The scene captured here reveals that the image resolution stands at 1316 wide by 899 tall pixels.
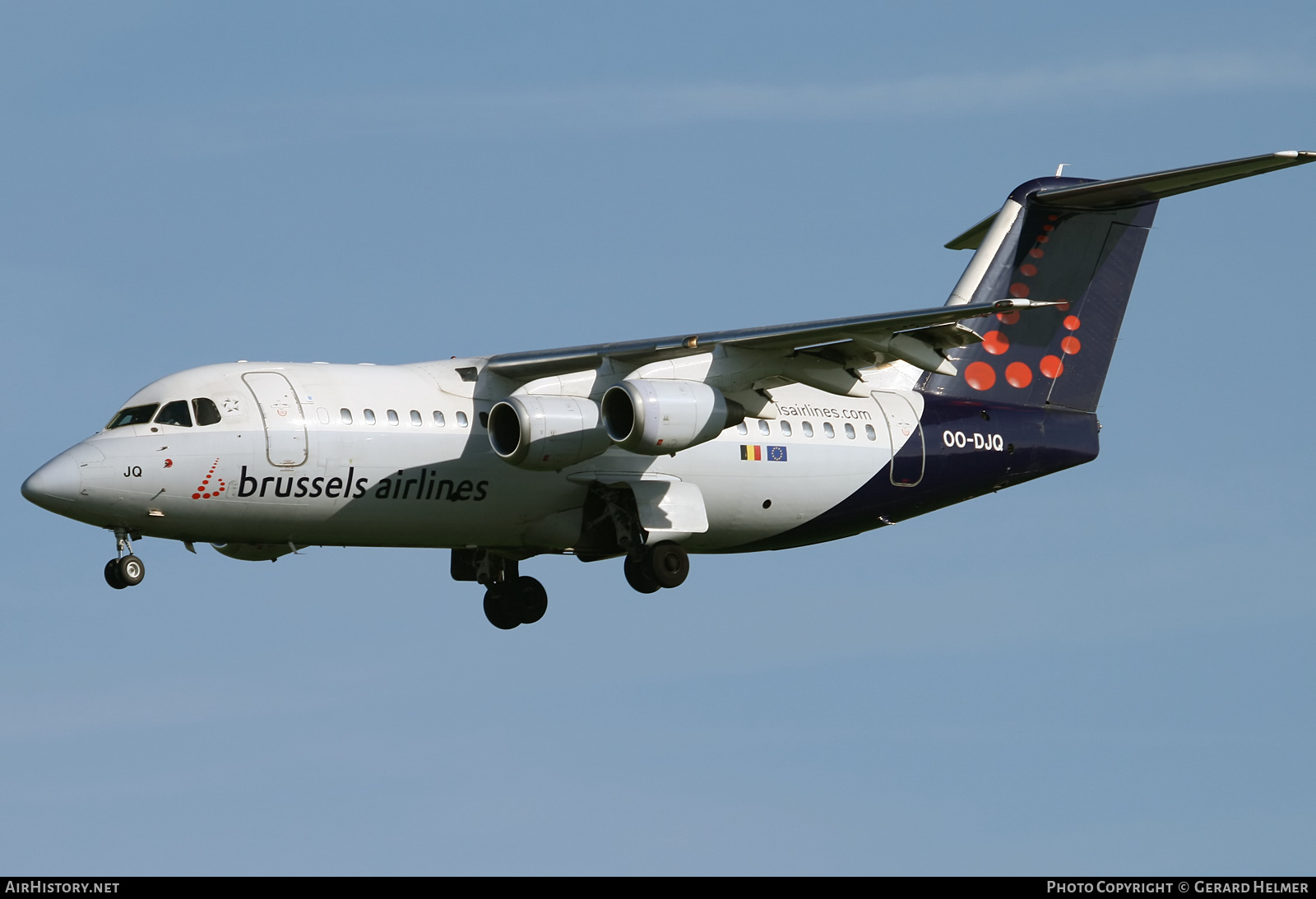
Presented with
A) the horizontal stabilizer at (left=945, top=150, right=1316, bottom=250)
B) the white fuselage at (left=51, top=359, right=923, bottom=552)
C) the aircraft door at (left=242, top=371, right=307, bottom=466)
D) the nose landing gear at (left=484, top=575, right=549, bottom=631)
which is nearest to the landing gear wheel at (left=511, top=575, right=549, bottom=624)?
the nose landing gear at (left=484, top=575, right=549, bottom=631)

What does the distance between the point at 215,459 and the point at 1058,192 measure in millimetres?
10754

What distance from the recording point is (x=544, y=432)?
20.6 meters

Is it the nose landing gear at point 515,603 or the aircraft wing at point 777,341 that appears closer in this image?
the aircraft wing at point 777,341

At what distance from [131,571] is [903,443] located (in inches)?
348

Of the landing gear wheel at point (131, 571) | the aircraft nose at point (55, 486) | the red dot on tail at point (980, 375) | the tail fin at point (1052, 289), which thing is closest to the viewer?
the aircraft nose at point (55, 486)

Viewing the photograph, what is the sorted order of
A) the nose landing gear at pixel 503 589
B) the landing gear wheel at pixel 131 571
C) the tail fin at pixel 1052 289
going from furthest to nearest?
the tail fin at pixel 1052 289
the nose landing gear at pixel 503 589
the landing gear wheel at pixel 131 571

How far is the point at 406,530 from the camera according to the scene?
21.4m

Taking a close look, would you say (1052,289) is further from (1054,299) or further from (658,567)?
(658,567)

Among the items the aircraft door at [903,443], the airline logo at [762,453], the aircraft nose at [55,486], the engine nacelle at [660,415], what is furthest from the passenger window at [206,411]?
the aircraft door at [903,443]

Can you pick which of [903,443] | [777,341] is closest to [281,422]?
[777,341]

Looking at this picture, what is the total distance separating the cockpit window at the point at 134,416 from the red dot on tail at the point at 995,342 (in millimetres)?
9962

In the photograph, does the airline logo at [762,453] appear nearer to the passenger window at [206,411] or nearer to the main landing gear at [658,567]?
the main landing gear at [658,567]

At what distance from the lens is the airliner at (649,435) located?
803 inches
